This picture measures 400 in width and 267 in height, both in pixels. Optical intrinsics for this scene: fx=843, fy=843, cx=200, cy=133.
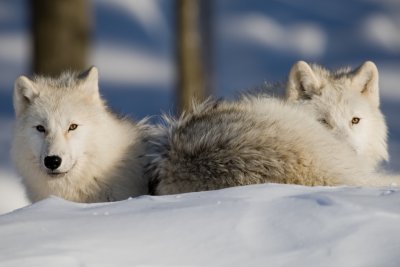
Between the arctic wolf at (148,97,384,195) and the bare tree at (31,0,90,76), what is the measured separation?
16.4 ft

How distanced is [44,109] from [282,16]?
27862 mm

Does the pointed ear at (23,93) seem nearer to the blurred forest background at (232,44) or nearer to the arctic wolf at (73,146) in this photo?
the arctic wolf at (73,146)

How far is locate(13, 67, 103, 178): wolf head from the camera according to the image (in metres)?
5.59

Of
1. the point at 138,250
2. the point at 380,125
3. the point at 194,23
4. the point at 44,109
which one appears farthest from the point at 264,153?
the point at 194,23

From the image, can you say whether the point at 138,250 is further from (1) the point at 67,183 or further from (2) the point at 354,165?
(1) the point at 67,183

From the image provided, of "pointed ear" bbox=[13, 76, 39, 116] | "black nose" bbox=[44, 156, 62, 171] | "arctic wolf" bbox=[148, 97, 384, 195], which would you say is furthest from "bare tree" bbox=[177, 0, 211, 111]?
"arctic wolf" bbox=[148, 97, 384, 195]

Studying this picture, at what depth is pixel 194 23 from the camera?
14.8 meters

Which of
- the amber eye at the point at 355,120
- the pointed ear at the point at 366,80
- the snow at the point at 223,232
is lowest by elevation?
the snow at the point at 223,232

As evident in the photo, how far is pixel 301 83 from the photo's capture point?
6598 millimetres

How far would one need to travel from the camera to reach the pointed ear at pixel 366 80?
264 inches

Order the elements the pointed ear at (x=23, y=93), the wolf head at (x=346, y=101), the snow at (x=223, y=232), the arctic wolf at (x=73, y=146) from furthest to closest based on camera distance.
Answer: the wolf head at (x=346, y=101) → the pointed ear at (x=23, y=93) → the arctic wolf at (x=73, y=146) → the snow at (x=223, y=232)

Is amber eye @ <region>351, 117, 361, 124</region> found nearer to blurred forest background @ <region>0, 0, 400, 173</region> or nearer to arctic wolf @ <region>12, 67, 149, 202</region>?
arctic wolf @ <region>12, 67, 149, 202</region>

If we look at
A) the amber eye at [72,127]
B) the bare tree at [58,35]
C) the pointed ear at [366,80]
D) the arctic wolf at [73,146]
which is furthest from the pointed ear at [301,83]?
the bare tree at [58,35]

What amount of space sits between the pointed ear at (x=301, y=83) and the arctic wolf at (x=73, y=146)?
1254mm
